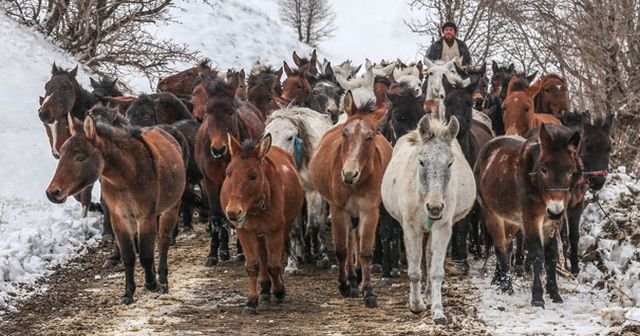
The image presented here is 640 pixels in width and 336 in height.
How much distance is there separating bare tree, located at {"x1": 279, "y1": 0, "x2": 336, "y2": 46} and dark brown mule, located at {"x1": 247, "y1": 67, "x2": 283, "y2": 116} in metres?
43.9

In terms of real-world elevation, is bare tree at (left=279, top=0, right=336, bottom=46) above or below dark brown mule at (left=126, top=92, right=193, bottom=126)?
above

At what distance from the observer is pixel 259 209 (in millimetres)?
8523

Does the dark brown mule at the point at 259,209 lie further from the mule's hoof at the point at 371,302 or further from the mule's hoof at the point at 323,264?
the mule's hoof at the point at 323,264

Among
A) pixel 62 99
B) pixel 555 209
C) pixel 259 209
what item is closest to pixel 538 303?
pixel 555 209

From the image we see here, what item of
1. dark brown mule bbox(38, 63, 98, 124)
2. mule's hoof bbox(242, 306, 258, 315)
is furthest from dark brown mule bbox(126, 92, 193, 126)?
mule's hoof bbox(242, 306, 258, 315)

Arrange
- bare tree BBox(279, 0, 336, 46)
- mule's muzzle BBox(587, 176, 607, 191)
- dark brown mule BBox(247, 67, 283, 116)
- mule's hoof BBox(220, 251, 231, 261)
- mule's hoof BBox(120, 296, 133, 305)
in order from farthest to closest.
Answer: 1. bare tree BBox(279, 0, 336, 46)
2. dark brown mule BBox(247, 67, 283, 116)
3. mule's hoof BBox(220, 251, 231, 261)
4. mule's muzzle BBox(587, 176, 607, 191)
5. mule's hoof BBox(120, 296, 133, 305)

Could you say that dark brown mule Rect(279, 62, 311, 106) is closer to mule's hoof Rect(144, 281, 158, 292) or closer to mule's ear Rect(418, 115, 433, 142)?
mule's hoof Rect(144, 281, 158, 292)

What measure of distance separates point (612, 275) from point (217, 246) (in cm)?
501

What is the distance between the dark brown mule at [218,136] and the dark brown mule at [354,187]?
1.46 metres

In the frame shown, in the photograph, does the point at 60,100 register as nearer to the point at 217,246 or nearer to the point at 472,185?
the point at 217,246

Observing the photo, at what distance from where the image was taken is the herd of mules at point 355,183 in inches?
325

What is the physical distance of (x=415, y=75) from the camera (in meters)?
15.7

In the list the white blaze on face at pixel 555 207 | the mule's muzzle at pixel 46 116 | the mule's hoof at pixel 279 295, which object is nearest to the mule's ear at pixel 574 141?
the white blaze on face at pixel 555 207

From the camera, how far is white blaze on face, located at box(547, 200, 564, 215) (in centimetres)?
802
